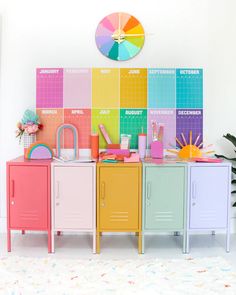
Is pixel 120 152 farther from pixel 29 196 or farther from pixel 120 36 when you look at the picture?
pixel 120 36

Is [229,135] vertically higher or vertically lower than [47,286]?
higher

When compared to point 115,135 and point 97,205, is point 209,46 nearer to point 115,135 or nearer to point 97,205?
point 115,135

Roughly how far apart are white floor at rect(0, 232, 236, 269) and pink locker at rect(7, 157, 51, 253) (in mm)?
152

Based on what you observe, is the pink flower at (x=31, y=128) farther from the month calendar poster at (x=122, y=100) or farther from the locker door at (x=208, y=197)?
the locker door at (x=208, y=197)

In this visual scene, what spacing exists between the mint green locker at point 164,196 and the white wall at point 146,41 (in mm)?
767

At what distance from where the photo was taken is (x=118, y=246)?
3562 mm

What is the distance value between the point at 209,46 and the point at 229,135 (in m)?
0.81

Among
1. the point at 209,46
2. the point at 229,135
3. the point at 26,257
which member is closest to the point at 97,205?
the point at 26,257

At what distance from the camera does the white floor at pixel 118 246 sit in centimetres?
335

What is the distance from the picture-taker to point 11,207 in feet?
11.1

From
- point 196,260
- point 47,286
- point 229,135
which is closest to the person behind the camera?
point 47,286

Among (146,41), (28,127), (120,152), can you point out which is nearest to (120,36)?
(146,41)

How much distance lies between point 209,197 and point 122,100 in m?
1.13

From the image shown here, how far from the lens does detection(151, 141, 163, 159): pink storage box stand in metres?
3.63
